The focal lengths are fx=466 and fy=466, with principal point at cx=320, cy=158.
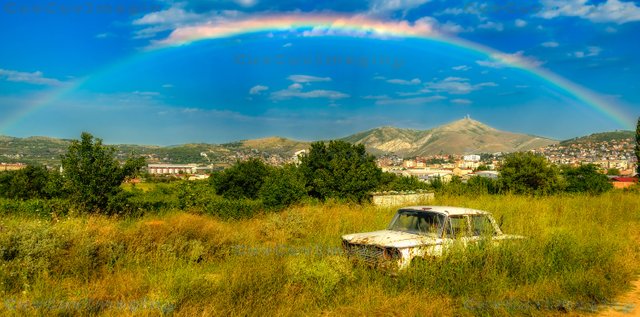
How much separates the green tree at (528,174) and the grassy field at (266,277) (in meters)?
23.9

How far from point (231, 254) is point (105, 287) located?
3.18 m

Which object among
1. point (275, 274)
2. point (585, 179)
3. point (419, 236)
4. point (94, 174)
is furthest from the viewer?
point (585, 179)

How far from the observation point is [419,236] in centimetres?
981

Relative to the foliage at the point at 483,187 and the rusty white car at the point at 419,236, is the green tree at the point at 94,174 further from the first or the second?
the foliage at the point at 483,187


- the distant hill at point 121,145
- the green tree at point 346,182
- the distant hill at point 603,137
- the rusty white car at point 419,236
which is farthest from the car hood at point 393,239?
the distant hill at point 603,137

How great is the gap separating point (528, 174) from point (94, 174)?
2915cm

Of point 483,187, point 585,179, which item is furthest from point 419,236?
point 585,179

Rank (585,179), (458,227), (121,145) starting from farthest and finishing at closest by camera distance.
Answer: (121,145) → (585,179) → (458,227)

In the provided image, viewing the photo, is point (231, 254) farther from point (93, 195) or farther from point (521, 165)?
point (521, 165)

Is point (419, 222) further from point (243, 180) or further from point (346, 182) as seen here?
point (243, 180)

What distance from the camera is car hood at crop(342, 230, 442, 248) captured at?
9.16 meters

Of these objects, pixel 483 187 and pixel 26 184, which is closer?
pixel 483 187

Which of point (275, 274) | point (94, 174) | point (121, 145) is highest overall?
point (121, 145)

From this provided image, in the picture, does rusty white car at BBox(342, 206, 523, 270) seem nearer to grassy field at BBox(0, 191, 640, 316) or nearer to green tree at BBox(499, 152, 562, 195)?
grassy field at BBox(0, 191, 640, 316)
